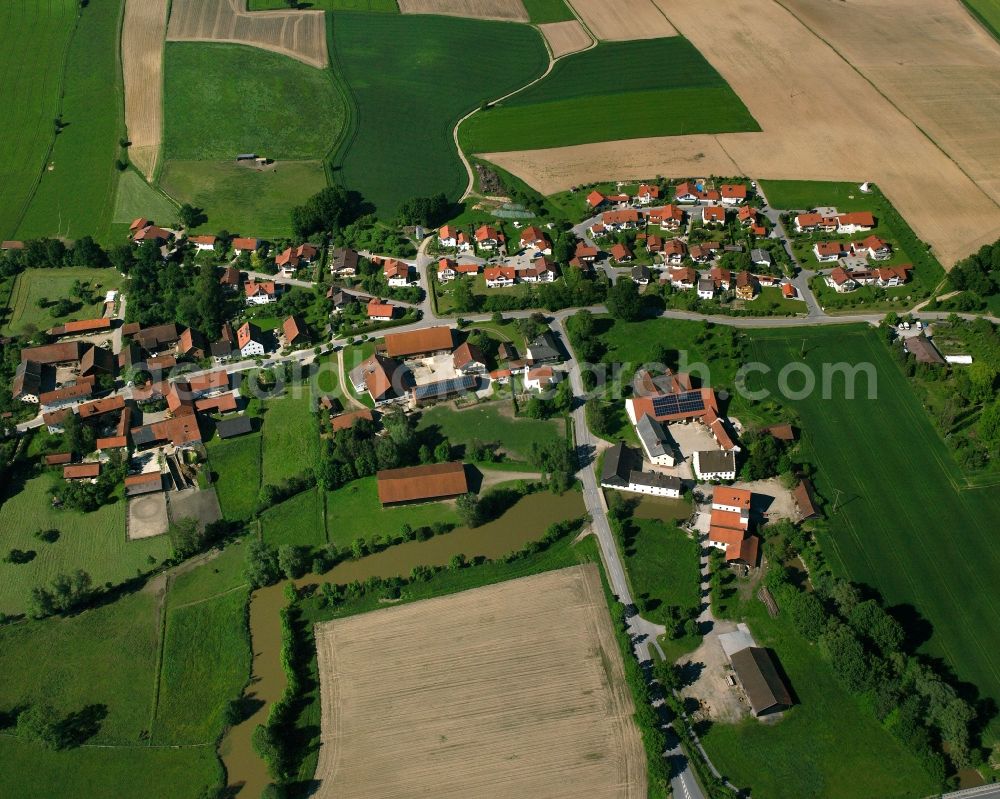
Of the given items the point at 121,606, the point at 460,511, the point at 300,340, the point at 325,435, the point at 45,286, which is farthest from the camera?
the point at 45,286

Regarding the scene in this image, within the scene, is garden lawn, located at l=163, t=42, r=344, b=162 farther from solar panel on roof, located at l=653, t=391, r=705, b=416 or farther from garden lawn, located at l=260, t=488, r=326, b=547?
solar panel on roof, located at l=653, t=391, r=705, b=416

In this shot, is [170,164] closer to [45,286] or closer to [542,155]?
[45,286]

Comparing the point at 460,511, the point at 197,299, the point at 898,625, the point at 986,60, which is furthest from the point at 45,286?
the point at 986,60

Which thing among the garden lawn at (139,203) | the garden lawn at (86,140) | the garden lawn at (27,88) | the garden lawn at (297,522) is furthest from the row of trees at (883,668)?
the garden lawn at (27,88)

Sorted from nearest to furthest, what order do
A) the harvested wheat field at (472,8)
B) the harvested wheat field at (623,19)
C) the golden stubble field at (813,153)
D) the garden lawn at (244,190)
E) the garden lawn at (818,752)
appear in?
the garden lawn at (818,752) → the golden stubble field at (813,153) → the garden lawn at (244,190) → the harvested wheat field at (623,19) → the harvested wheat field at (472,8)

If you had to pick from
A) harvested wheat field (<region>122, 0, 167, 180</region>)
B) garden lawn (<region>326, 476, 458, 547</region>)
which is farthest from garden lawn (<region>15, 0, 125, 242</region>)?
garden lawn (<region>326, 476, 458, 547</region>)

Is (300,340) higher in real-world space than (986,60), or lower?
lower

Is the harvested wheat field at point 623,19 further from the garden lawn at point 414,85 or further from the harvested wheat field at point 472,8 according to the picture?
the garden lawn at point 414,85
